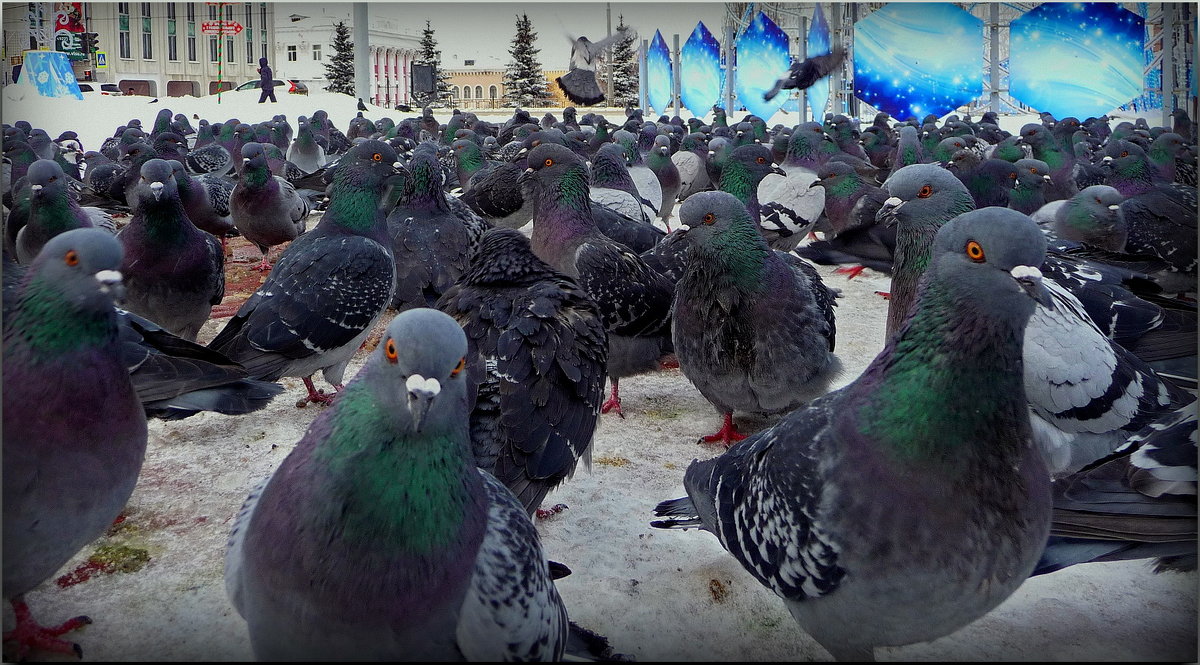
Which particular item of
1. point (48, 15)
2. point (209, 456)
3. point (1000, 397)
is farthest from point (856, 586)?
point (209, 456)

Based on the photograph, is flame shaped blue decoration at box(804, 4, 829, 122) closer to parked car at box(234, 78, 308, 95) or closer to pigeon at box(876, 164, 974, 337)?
pigeon at box(876, 164, 974, 337)

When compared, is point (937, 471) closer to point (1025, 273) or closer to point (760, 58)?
point (1025, 273)

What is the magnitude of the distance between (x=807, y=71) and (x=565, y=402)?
25.4 feet

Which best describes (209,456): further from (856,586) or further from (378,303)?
(856,586)

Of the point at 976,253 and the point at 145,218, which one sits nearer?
the point at 976,253

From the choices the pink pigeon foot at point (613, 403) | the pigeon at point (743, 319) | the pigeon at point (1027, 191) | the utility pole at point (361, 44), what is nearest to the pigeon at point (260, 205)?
the utility pole at point (361, 44)

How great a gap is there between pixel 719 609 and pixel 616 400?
2.45m

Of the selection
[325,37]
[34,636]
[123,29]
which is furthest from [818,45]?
[34,636]

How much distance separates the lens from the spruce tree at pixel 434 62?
3.98 metres

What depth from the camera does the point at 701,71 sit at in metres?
14.6

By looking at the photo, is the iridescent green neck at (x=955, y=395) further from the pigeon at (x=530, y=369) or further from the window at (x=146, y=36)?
the window at (x=146, y=36)

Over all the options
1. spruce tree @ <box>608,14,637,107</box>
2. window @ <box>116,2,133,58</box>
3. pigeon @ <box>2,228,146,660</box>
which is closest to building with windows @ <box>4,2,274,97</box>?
window @ <box>116,2,133,58</box>

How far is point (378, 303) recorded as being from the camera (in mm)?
5328

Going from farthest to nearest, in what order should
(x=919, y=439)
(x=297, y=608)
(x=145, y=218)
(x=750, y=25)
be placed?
(x=750, y=25)
(x=145, y=218)
(x=919, y=439)
(x=297, y=608)
